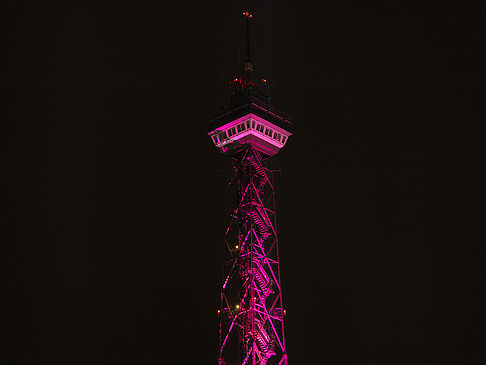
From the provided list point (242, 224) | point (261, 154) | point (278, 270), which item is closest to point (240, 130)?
point (261, 154)

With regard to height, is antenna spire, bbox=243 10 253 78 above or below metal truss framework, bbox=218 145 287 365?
above

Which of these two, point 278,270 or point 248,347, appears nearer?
point 248,347

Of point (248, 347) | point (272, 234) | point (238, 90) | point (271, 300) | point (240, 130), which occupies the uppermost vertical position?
point (238, 90)

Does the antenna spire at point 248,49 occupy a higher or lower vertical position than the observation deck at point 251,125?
higher

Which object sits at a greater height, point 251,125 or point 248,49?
point 248,49

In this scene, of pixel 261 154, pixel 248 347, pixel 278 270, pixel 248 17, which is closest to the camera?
pixel 248 347

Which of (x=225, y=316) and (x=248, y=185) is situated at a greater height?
(x=248, y=185)

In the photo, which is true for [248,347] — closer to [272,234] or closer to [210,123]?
[272,234]

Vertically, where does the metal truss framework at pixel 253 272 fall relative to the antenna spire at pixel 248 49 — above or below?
below

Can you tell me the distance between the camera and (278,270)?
2219 inches

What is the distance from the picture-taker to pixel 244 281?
181 ft

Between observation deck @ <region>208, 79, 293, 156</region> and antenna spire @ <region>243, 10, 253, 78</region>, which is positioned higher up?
antenna spire @ <region>243, 10, 253, 78</region>

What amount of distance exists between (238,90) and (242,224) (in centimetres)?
1226

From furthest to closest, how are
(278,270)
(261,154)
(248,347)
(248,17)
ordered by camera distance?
(248,17) < (261,154) < (278,270) < (248,347)
